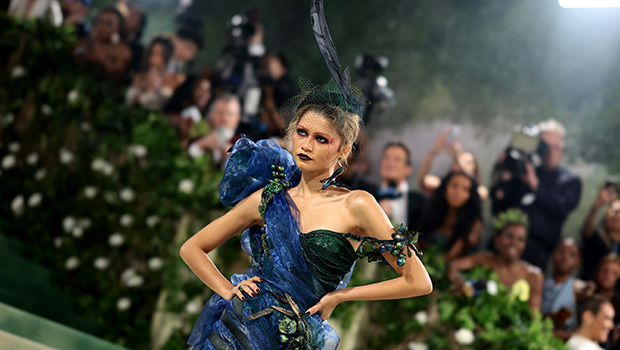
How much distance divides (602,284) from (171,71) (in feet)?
12.1

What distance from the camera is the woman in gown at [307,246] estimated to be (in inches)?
71.7

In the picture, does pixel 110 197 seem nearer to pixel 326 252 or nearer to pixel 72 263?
pixel 72 263

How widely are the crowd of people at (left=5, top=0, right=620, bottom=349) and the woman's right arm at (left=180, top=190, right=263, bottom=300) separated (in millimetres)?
2244

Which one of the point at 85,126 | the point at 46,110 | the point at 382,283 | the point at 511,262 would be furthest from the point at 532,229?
the point at 46,110

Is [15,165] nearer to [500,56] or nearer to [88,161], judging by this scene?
[88,161]

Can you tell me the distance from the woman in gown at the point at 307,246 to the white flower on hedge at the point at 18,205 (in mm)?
3350

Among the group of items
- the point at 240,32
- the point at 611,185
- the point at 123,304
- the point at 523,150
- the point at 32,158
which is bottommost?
the point at 123,304

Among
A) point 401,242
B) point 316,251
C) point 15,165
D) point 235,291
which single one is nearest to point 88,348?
point 235,291

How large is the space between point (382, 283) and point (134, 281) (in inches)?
119

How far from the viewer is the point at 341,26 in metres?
5.24

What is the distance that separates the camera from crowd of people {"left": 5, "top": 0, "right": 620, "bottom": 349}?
423 centimetres

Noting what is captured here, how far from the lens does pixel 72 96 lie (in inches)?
195

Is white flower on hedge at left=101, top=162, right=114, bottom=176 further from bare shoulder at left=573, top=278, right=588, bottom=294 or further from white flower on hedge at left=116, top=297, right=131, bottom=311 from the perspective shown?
bare shoulder at left=573, top=278, right=588, bottom=294

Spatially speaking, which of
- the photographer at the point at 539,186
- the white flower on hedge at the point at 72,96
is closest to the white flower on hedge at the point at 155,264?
the white flower on hedge at the point at 72,96
